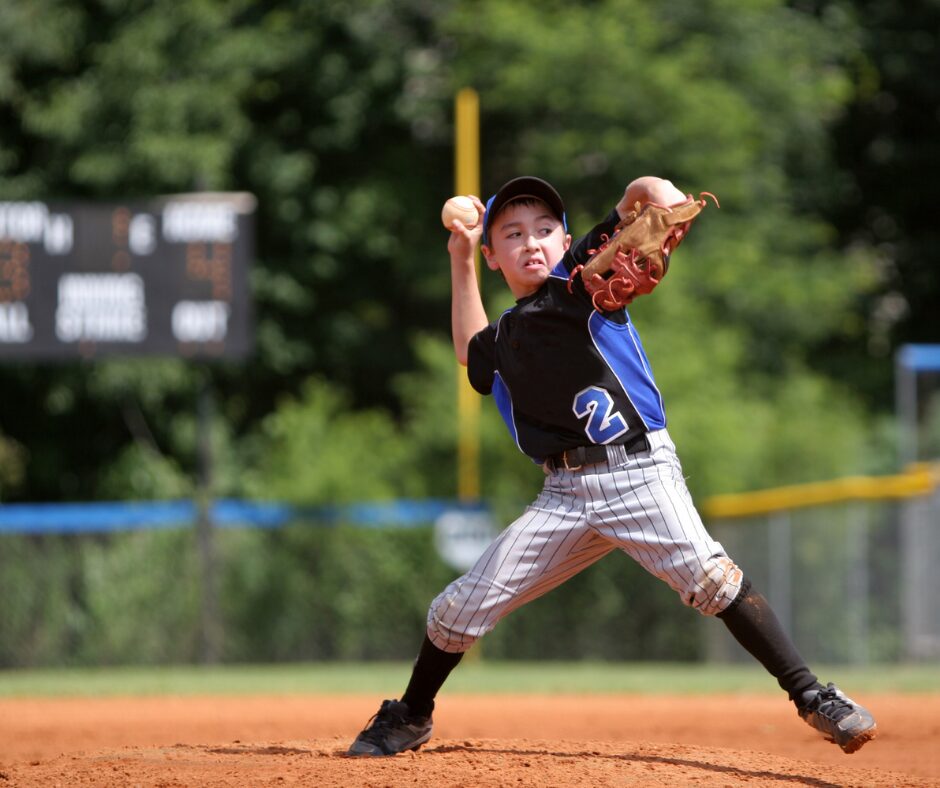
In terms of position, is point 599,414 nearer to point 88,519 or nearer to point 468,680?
point 468,680

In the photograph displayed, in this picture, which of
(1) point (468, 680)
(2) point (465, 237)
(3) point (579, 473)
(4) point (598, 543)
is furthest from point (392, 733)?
(1) point (468, 680)

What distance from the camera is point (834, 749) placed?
21.3ft

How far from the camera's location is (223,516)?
643 inches

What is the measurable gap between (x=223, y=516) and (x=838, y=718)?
12265 millimetres

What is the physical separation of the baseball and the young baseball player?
0.27 ft

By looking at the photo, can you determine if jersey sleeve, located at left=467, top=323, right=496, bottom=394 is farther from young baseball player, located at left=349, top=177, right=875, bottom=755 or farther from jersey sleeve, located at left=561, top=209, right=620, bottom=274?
jersey sleeve, located at left=561, top=209, right=620, bottom=274

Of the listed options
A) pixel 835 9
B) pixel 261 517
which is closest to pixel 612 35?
pixel 835 9

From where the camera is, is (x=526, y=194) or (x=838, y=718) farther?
(x=526, y=194)

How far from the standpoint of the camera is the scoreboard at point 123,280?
535 inches

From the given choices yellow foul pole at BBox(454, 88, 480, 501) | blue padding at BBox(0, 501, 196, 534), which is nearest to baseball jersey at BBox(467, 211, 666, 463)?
yellow foul pole at BBox(454, 88, 480, 501)

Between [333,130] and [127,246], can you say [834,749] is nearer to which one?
[127,246]

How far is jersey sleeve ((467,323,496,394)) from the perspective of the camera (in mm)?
5062

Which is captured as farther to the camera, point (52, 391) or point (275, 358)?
point (275, 358)

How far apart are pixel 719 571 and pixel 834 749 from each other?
2157mm
